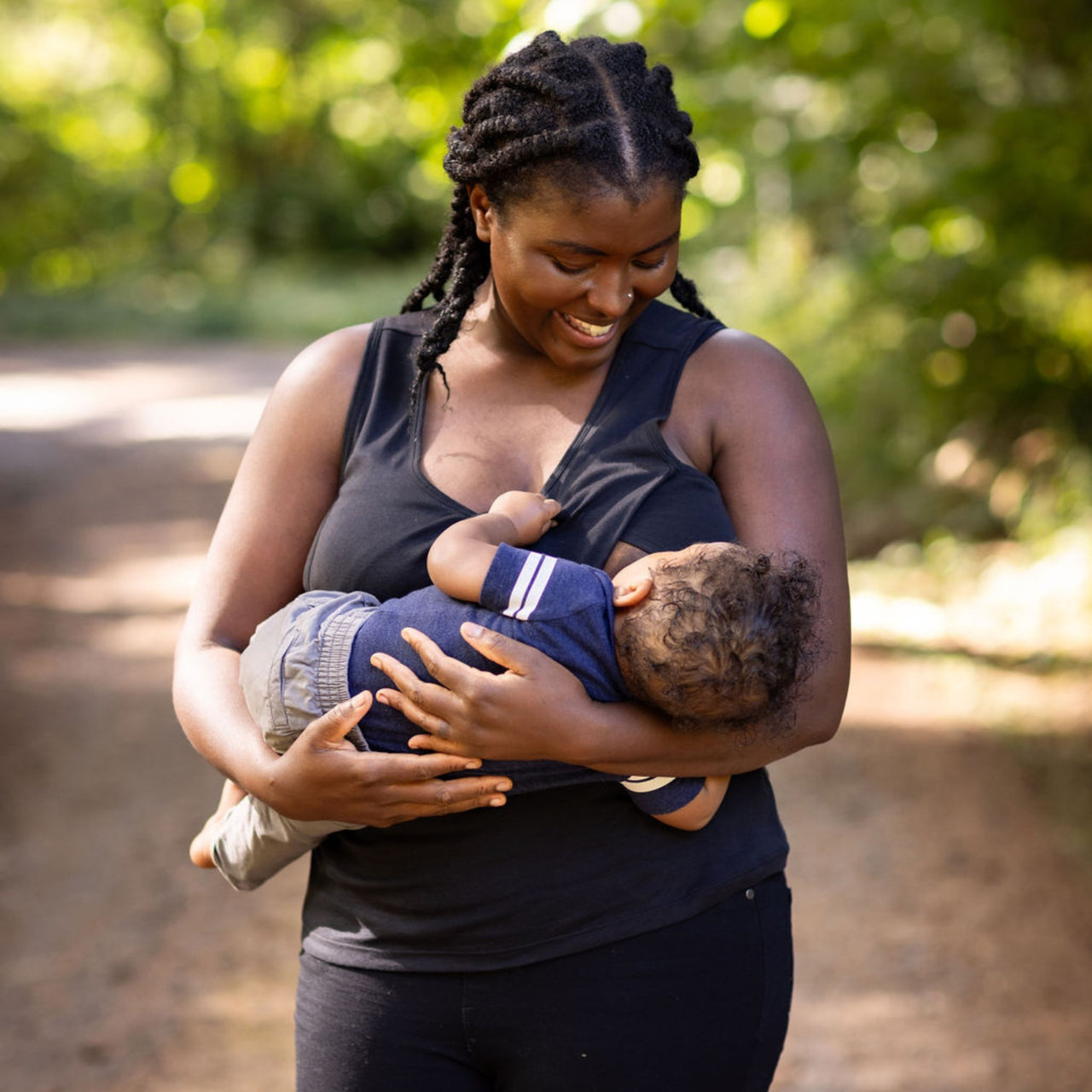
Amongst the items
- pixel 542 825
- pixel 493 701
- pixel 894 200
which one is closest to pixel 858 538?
pixel 894 200

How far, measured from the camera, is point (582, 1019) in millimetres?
1703

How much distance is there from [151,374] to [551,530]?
1712cm

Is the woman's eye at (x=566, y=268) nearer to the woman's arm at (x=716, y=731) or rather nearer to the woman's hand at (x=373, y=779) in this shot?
the woman's arm at (x=716, y=731)

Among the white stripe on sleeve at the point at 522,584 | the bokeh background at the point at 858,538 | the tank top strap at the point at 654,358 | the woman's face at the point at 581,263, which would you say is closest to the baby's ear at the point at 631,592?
the white stripe on sleeve at the point at 522,584

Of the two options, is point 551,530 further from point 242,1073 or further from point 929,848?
point 929,848

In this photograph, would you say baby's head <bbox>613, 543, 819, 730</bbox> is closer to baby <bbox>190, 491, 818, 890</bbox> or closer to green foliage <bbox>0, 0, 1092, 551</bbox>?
baby <bbox>190, 491, 818, 890</bbox>

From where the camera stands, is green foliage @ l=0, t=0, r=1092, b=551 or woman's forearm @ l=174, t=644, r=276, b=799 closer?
woman's forearm @ l=174, t=644, r=276, b=799

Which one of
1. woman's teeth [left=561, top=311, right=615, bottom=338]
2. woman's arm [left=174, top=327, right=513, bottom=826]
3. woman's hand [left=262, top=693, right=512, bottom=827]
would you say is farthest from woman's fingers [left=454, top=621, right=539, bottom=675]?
woman's teeth [left=561, top=311, right=615, bottom=338]

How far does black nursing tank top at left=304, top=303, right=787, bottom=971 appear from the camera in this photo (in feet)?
5.63

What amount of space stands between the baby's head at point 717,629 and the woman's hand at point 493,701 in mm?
121

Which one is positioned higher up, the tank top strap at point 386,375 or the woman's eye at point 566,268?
the woman's eye at point 566,268

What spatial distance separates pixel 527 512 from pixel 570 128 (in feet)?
1.69

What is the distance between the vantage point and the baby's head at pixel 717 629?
1.74 m

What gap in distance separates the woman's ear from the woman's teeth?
19cm
